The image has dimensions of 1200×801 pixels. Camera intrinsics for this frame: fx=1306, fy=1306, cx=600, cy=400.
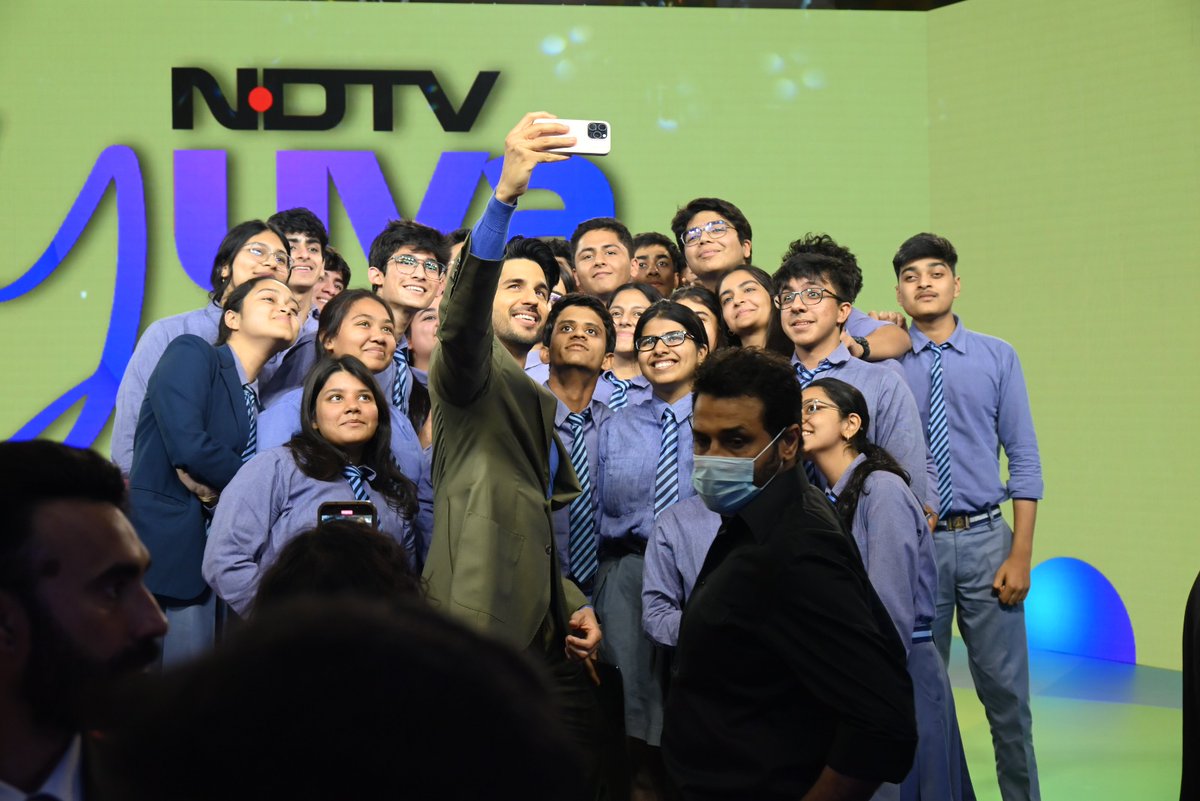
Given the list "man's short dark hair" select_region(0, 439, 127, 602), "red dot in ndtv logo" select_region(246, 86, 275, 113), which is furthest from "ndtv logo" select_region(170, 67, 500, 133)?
"man's short dark hair" select_region(0, 439, 127, 602)

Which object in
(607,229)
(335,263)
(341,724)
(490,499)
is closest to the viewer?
→ (341,724)

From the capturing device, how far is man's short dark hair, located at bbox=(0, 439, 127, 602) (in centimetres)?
110

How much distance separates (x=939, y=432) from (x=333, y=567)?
2.96m

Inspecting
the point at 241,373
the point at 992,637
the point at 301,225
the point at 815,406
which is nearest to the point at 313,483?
the point at 241,373

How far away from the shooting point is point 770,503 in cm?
198

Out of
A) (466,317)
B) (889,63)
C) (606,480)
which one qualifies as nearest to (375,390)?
(606,480)

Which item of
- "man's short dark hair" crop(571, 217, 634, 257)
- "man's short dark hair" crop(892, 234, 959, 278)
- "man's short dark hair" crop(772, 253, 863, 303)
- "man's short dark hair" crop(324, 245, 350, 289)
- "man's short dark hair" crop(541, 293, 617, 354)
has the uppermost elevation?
"man's short dark hair" crop(571, 217, 634, 257)

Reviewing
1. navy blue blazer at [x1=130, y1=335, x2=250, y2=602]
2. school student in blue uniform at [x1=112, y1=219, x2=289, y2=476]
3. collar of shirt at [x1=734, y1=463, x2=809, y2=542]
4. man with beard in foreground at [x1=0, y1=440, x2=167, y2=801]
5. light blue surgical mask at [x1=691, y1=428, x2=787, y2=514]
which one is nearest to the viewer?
man with beard in foreground at [x1=0, y1=440, x2=167, y2=801]

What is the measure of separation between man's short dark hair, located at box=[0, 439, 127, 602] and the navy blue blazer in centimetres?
224

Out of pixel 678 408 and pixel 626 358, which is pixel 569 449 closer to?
pixel 678 408

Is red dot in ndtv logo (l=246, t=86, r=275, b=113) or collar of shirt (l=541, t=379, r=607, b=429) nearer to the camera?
collar of shirt (l=541, t=379, r=607, b=429)

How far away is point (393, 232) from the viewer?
4840 millimetres

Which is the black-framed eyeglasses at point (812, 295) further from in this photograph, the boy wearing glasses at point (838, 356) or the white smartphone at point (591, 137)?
the white smartphone at point (591, 137)

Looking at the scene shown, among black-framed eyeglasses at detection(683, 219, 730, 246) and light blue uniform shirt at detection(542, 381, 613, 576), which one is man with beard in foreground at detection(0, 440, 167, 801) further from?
black-framed eyeglasses at detection(683, 219, 730, 246)
